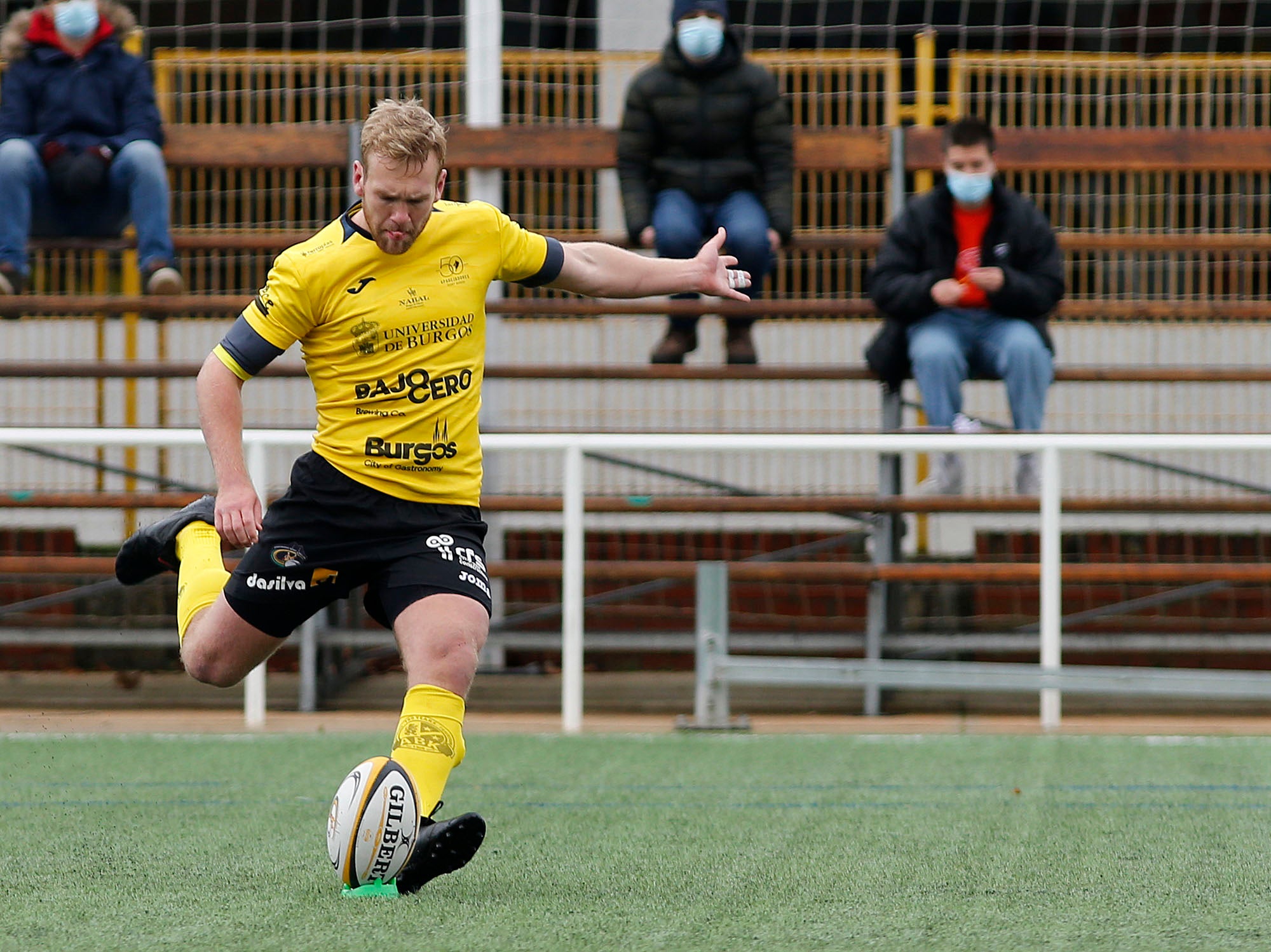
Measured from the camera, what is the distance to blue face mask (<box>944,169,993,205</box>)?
7594 mm

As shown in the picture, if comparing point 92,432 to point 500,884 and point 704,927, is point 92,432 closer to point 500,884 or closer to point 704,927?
point 500,884

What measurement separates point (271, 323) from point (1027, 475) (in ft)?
14.9

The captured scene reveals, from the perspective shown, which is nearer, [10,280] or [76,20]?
[10,280]

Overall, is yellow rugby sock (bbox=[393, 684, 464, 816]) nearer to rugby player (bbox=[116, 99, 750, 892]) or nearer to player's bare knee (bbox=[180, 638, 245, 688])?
rugby player (bbox=[116, 99, 750, 892])

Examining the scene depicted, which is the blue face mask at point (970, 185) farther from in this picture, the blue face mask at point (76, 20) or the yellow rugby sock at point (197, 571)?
the yellow rugby sock at point (197, 571)

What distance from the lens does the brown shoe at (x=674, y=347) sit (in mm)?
8141

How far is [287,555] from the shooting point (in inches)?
154

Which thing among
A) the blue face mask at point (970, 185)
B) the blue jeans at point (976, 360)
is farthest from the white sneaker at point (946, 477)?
the blue face mask at point (970, 185)

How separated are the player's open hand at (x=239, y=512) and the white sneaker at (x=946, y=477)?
14.8 feet

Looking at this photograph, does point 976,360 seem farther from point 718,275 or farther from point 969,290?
point 718,275

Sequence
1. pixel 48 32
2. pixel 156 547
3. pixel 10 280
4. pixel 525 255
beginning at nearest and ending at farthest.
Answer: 1. pixel 525 255
2. pixel 156 547
3. pixel 10 280
4. pixel 48 32

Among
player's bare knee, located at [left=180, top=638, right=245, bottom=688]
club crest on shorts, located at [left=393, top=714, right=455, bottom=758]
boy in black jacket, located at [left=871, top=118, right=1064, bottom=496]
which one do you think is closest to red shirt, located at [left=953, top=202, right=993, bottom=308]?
boy in black jacket, located at [left=871, top=118, right=1064, bottom=496]

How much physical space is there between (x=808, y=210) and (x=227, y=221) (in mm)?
2957

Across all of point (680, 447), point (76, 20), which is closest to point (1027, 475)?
point (680, 447)
